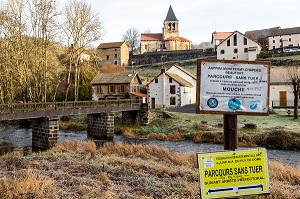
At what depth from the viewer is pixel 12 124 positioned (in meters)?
39.2

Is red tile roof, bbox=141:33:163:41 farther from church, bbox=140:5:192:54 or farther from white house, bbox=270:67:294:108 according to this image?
white house, bbox=270:67:294:108

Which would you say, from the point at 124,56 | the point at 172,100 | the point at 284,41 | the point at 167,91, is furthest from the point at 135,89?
the point at 284,41

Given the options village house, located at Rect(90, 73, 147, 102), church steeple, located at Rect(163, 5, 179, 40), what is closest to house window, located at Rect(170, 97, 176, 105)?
village house, located at Rect(90, 73, 147, 102)

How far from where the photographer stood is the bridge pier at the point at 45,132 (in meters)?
25.0

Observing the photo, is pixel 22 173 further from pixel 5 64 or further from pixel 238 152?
pixel 5 64

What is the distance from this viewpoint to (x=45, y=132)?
2528cm

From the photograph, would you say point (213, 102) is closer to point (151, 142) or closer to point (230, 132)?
point (230, 132)

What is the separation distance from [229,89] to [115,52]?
89.2m

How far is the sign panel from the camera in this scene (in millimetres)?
4375

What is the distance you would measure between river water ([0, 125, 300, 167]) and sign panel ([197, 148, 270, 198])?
15619 mm

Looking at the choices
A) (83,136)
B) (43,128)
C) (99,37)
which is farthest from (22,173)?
(99,37)

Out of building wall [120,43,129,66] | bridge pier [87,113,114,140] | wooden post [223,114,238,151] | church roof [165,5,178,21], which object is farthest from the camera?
church roof [165,5,178,21]

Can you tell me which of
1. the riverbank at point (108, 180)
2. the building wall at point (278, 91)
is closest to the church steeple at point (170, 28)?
the building wall at point (278, 91)

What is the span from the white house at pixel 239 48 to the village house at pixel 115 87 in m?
29.1
